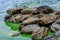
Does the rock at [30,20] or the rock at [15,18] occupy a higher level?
the rock at [15,18]

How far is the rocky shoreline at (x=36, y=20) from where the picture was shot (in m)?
5.73

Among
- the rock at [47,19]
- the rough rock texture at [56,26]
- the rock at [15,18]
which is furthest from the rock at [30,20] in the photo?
the rough rock texture at [56,26]

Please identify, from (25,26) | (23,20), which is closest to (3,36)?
(25,26)

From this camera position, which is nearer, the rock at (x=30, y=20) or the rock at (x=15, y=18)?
the rock at (x=30, y=20)


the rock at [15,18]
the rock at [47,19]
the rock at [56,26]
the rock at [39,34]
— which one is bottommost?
the rock at [39,34]

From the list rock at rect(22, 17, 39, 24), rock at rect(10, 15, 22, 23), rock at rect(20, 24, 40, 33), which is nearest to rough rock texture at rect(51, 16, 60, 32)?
rock at rect(20, 24, 40, 33)

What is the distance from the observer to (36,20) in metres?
6.49

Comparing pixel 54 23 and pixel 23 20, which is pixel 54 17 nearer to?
pixel 54 23

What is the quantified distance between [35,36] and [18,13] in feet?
8.66

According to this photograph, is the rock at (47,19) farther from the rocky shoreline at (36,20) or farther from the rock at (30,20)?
the rock at (30,20)

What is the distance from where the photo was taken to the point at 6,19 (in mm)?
7570

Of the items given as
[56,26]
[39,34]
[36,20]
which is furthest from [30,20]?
[39,34]

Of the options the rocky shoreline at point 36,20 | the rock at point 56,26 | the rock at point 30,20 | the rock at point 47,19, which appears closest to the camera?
the rocky shoreline at point 36,20

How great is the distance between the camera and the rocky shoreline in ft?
18.8
